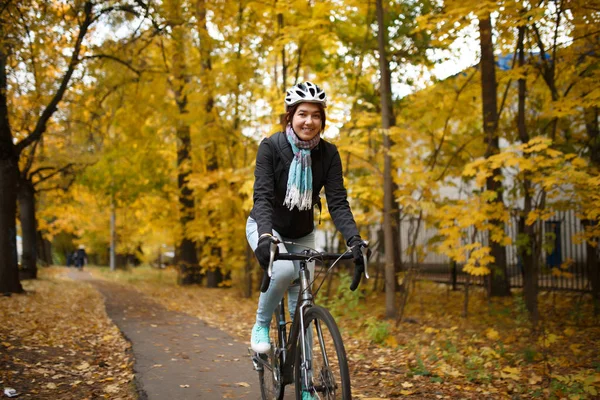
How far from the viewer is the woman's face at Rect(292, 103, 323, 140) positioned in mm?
3379

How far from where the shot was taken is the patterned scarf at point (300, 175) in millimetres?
3359

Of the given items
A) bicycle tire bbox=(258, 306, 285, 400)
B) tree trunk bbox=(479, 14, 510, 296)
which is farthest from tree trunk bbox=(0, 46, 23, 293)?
tree trunk bbox=(479, 14, 510, 296)

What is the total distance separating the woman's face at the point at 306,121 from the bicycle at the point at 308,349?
2.46 ft

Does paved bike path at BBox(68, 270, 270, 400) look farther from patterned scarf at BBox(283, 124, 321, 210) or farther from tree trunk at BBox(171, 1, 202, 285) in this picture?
tree trunk at BBox(171, 1, 202, 285)

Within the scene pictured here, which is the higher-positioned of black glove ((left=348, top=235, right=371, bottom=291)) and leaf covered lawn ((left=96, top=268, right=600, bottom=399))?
black glove ((left=348, top=235, right=371, bottom=291))

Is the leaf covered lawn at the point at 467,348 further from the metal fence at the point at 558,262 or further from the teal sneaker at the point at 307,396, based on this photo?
the teal sneaker at the point at 307,396

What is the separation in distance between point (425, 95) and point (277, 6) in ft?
10.0

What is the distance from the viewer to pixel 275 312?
12.7 ft

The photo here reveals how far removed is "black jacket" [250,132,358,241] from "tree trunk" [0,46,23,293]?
31.2 feet

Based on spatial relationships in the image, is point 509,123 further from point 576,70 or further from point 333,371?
point 333,371

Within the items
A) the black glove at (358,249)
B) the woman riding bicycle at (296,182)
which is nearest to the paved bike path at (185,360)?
the woman riding bicycle at (296,182)

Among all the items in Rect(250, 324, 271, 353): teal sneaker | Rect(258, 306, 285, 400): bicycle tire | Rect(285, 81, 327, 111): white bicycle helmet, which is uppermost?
Rect(285, 81, 327, 111): white bicycle helmet

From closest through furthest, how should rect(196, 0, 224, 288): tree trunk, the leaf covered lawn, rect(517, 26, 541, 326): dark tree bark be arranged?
the leaf covered lawn < rect(517, 26, 541, 326): dark tree bark < rect(196, 0, 224, 288): tree trunk

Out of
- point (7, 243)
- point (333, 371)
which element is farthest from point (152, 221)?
point (333, 371)
